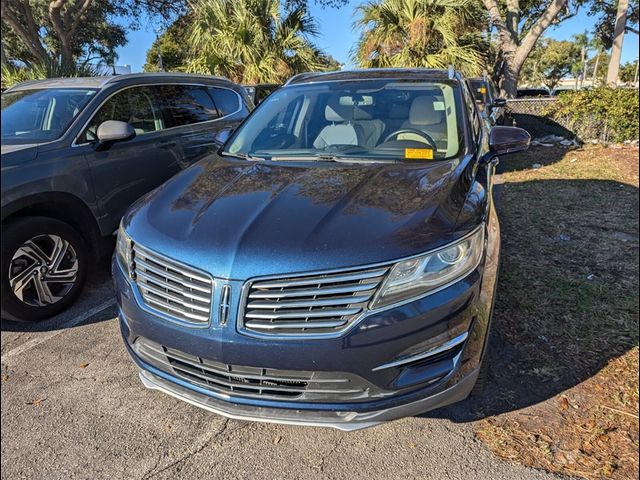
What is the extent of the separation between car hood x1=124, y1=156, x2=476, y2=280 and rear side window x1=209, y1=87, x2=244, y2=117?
2610mm

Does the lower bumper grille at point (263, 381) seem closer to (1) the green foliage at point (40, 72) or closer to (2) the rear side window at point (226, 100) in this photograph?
(1) the green foliage at point (40, 72)

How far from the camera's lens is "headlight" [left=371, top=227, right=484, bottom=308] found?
174cm

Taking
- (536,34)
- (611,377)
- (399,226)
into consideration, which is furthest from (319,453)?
(536,34)

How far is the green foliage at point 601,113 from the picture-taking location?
922cm

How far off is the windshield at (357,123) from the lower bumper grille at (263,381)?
143 centimetres

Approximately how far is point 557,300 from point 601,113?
8139mm

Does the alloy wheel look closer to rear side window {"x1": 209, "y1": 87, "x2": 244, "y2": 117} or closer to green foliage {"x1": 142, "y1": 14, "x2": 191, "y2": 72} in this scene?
green foliage {"x1": 142, "y1": 14, "x2": 191, "y2": 72}

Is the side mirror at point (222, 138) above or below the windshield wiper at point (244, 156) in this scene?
above

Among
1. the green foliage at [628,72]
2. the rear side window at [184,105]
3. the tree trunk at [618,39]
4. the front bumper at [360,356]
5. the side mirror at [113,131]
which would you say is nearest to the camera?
the front bumper at [360,356]

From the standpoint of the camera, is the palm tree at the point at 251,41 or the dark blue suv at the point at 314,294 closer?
the dark blue suv at the point at 314,294

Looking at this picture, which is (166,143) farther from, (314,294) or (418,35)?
(418,35)

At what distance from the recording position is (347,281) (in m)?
1.73

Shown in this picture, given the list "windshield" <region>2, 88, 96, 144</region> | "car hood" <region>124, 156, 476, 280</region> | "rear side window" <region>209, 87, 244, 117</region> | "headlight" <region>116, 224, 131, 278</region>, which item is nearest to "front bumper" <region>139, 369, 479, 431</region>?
"car hood" <region>124, 156, 476, 280</region>

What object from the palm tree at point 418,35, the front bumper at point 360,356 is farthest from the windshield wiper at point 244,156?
the palm tree at point 418,35
